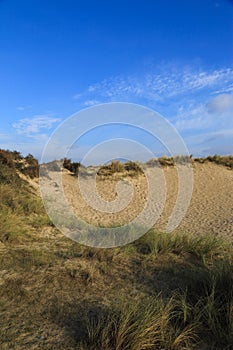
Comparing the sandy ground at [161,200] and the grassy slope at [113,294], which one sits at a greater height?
the sandy ground at [161,200]

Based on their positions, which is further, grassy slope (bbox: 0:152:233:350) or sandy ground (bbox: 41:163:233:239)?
sandy ground (bbox: 41:163:233:239)

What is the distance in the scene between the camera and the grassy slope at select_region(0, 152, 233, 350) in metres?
3.15

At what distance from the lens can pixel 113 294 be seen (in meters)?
4.26

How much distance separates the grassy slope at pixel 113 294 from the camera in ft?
10.3

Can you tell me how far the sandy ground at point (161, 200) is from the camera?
11.2m

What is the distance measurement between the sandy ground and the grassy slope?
12.6ft

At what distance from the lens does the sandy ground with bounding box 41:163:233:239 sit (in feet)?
36.8

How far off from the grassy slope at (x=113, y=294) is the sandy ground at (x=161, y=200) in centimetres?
385

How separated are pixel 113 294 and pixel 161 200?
11.9 m

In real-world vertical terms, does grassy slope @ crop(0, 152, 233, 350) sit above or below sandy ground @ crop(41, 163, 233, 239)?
below

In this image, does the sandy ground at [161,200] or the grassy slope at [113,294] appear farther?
the sandy ground at [161,200]

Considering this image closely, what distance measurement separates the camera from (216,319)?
3.36 meters

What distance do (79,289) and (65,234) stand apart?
3.34 metres

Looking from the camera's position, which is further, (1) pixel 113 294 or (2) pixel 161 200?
(2) pixel 161 200
